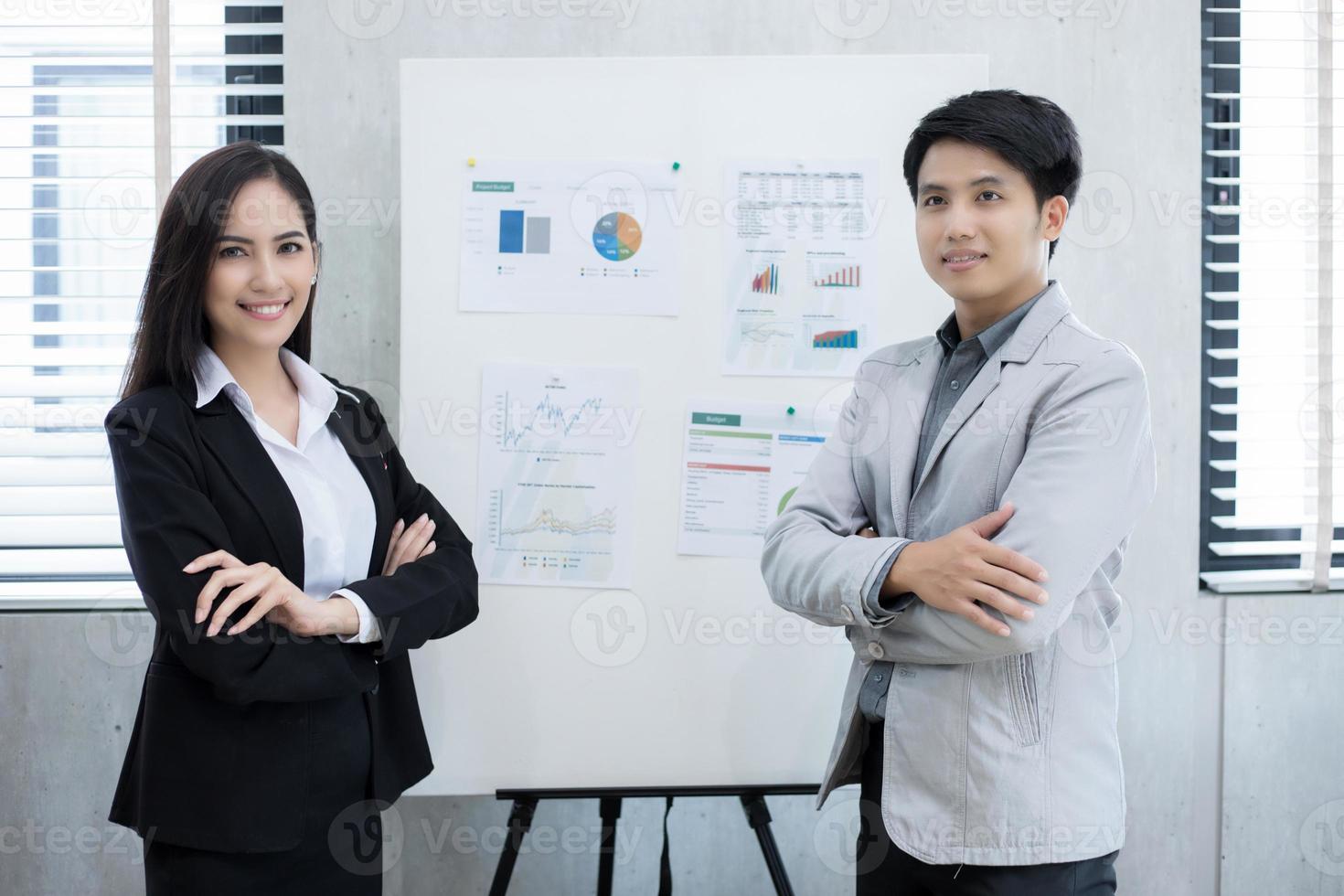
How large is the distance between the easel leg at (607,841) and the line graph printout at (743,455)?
65 centimetres

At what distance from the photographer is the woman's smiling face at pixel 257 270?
1.36 meters

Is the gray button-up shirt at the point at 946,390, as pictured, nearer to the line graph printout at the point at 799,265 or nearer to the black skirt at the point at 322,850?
the line graph printout at the point at 799,265


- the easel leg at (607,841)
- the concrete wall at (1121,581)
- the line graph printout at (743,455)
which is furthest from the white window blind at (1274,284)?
the easel leg at (607,841)

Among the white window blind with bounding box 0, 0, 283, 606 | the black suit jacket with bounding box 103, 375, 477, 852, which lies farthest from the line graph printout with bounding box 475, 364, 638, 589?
the white window blind with bounding box 0, 0, 283, 606

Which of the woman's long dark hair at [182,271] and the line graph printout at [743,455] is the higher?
the woman's long dark hair at [182,271]

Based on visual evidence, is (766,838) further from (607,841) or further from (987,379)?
(987,379)

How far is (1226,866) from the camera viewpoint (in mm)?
2244

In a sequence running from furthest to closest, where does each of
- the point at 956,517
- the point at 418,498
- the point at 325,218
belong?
1. the point at 325,218
2. the point at 418,498
3. the point at 956,517

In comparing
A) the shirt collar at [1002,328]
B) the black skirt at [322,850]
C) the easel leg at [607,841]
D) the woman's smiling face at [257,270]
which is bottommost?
the easel leg at [607,841]

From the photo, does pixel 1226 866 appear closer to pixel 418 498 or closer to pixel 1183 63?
pixel 1183 63

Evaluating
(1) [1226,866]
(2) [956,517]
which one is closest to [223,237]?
(2) [956,517]

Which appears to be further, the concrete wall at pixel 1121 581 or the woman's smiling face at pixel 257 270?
the concrete wall at pixel 1121 581

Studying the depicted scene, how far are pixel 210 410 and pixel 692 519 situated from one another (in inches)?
38.0

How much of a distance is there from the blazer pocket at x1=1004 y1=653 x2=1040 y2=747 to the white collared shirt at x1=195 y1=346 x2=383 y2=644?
95cm
